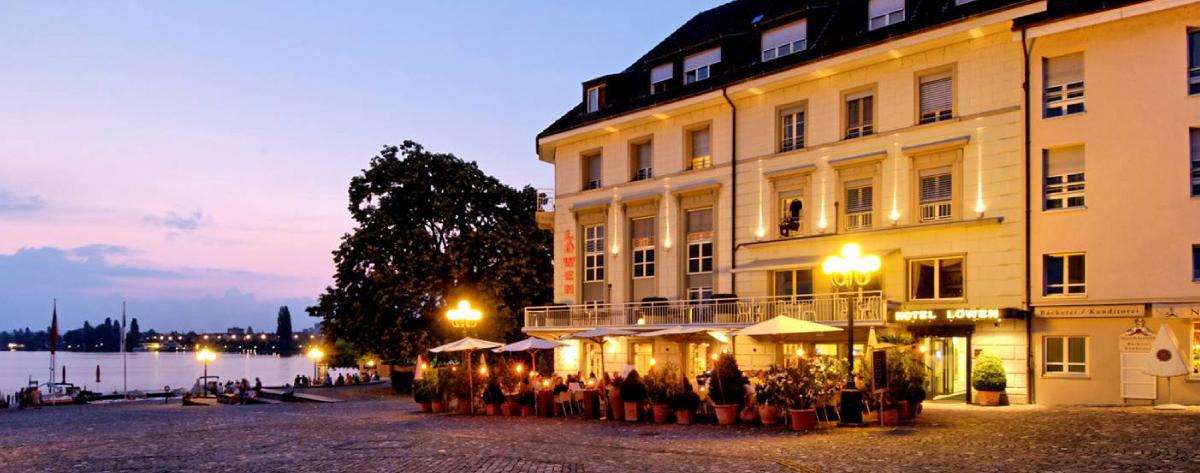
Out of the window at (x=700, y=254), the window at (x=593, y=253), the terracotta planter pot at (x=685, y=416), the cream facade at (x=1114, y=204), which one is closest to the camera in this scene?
the terracotta planter pot at (x=685, y=416)

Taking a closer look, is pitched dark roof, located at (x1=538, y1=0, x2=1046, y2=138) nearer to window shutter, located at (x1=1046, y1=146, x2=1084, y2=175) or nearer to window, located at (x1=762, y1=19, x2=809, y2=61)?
window, located at (x1=762, y1=19, x2=809, y2=61)

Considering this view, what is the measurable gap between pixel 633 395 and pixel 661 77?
844 inches

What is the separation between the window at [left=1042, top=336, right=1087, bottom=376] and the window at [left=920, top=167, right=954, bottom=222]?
4.94 meters

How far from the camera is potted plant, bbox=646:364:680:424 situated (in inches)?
1029

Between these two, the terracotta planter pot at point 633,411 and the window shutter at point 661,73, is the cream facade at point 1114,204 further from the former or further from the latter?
the window shutter at point 661,73

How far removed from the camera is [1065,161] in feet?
103

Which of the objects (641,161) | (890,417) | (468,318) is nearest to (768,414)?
(890,417)

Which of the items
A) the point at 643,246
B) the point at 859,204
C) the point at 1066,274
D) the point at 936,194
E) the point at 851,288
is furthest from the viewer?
the point at 643,246

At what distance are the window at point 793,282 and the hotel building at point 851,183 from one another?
69 mm

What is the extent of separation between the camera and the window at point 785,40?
1569 inches

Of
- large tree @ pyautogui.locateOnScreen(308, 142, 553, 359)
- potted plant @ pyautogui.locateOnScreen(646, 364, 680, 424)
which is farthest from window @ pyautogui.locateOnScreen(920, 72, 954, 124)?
large tree @ pyautogui.locateOnScreen(308, 142, 553, 359)

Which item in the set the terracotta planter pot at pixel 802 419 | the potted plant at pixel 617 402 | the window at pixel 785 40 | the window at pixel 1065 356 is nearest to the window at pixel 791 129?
the window at pixel 785 40

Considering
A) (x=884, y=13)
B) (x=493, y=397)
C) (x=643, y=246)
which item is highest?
(x=884, y=13)

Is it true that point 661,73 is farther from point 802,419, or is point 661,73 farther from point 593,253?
point 802,419
